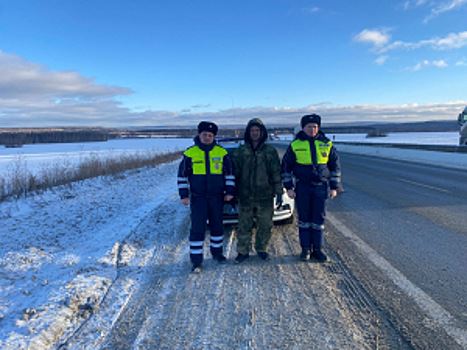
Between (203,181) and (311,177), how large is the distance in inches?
58.8

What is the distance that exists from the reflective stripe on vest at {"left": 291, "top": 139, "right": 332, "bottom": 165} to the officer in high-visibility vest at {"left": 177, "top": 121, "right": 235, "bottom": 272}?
38.1 inches

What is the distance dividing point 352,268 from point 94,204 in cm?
679

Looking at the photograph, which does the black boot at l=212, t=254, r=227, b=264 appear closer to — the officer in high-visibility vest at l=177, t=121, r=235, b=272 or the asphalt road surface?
the officer in high-visibility vest at l=177, t=121, r=235, b=272

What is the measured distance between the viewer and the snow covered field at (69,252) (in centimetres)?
321

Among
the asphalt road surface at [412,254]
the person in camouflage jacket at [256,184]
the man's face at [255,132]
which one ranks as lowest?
the asphalt road surface at [412,254]

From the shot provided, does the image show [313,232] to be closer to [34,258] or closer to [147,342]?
[147,342]

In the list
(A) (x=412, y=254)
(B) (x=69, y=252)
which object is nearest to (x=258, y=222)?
(A) (x=412, y=254)

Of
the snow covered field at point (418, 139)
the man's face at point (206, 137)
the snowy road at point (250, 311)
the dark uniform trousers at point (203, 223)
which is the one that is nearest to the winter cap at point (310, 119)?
the man's face at point (206, 137)

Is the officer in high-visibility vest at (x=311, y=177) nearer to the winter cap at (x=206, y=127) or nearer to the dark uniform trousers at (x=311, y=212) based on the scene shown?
the dark uniform trousers at (x=311, y=212)

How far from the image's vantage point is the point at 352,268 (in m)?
4.33

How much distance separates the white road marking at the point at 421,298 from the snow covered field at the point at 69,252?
272cm

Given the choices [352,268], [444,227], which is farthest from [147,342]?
[444,227]

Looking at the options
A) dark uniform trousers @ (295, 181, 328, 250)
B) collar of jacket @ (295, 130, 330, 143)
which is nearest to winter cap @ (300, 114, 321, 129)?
collar of jacket @ (295, 130, 330, 143)

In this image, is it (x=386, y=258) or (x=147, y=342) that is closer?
(x=147, y=342)
